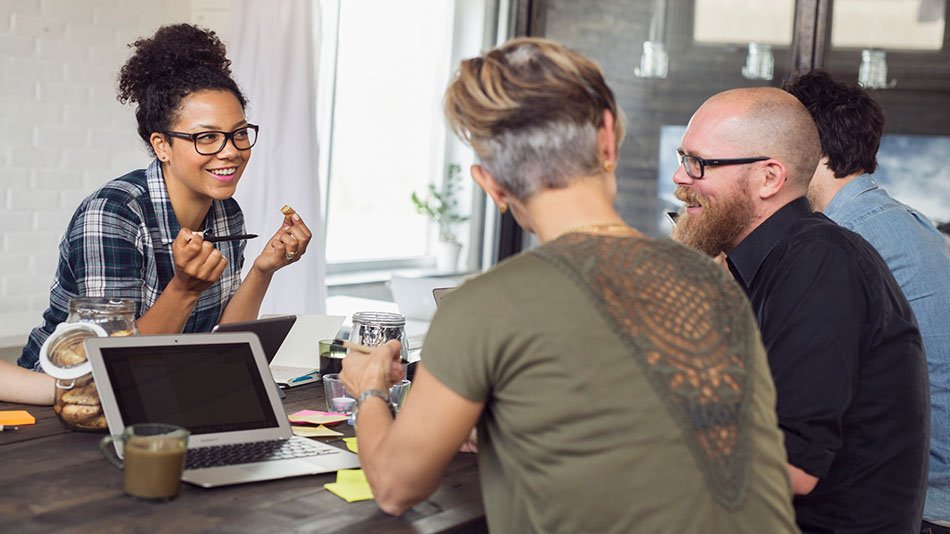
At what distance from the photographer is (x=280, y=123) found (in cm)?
411

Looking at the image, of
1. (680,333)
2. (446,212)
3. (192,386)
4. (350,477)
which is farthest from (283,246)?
(446,212)

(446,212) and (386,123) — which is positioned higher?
(386,123)

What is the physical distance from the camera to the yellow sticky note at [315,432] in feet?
5.77

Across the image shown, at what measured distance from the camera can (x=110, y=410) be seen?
4.82 feet

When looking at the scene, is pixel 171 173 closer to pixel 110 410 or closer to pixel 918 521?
pixel 110 410

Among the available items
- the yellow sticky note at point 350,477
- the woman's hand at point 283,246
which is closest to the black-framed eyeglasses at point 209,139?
the woman's hand at point 283,246

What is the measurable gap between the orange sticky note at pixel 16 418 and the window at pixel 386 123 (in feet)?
11.1

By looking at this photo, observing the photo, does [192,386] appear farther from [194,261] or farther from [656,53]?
[656,53]

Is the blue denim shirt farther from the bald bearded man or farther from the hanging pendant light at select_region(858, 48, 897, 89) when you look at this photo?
the hanging pendant light at select_region(858, 48, 897, 89)

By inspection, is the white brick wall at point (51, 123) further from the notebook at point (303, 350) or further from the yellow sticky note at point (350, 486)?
the yellow sticky note at point (350, 486)

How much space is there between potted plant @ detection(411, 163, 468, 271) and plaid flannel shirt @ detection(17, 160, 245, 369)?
11.1ft

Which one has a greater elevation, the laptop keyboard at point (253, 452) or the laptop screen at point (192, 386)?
the laptop screen at point (192, 386)

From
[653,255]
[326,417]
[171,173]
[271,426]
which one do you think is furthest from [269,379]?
[171,173]

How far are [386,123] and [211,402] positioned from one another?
408cm
